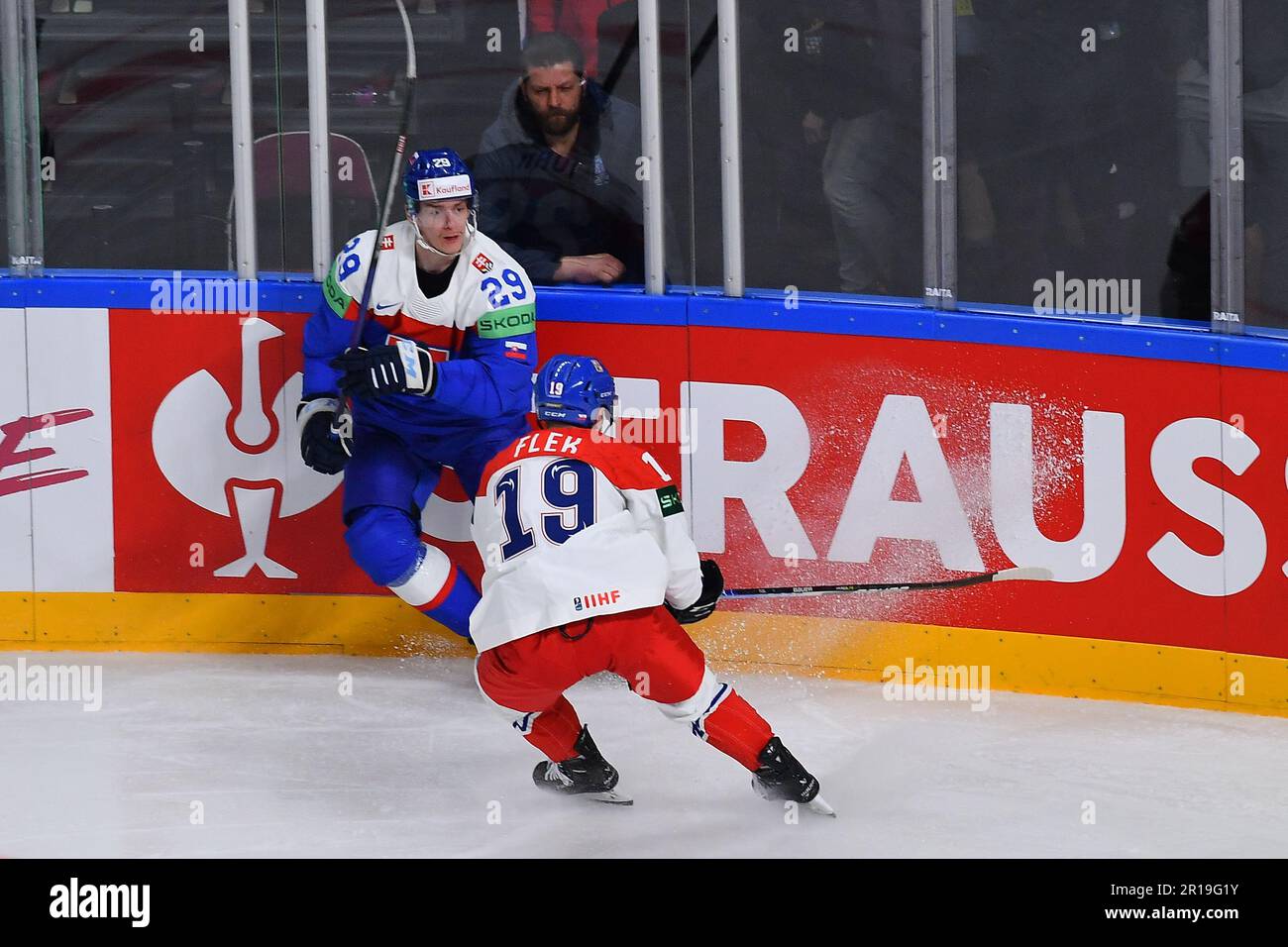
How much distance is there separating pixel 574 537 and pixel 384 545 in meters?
1.13

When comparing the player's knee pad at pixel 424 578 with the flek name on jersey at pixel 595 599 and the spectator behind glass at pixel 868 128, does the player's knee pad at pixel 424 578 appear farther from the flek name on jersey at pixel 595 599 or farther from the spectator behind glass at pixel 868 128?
the spectator behind glass at pixel 868 128

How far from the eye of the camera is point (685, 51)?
5.40 metres

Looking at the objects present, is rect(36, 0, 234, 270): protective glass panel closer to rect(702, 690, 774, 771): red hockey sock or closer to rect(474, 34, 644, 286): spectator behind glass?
rect(474, 34, 644, 286): spectator behind glass

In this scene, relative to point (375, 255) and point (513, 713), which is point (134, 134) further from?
point (513, 713)

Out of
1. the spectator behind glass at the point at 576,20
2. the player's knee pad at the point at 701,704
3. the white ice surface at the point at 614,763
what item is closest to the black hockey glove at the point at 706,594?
the player's knee pad at the point at 701,704

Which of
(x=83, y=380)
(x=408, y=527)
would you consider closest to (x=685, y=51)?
(x=408, y=527)

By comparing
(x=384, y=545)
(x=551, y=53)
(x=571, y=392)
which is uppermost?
(x=551, y=53)

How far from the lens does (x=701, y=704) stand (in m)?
4.18

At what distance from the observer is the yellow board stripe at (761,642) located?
4.99 m

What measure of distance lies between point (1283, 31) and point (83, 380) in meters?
3.40

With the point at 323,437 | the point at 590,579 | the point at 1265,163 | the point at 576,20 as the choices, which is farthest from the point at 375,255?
the point at 1265,163

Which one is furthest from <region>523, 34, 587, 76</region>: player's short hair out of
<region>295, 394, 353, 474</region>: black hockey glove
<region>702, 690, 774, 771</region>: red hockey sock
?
<region>702, 690, 774, 771</region>: red hockey sock

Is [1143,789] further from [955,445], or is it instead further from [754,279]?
[754,279]
